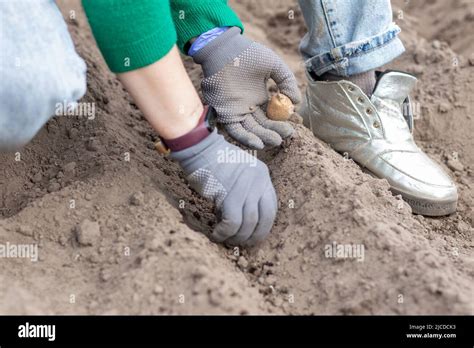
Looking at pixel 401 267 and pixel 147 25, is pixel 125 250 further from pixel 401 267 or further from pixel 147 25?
pixel 401 267

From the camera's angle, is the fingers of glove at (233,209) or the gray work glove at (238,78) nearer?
the fingers of glove at (233,209)

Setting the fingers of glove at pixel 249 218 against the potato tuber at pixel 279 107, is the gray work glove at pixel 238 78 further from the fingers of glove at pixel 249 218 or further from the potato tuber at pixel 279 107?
the fingers of glove at pixel 249 218

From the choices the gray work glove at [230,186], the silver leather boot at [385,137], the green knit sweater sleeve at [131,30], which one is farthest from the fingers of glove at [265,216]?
the silver leather boot at [385,137]

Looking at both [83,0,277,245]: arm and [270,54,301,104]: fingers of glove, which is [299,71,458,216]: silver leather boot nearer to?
[270,54,301,104]: fingers of glove

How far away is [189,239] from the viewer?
1495 millimetres

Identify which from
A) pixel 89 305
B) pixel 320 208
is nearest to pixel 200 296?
pixel 89 305

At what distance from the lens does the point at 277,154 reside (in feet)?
6.46

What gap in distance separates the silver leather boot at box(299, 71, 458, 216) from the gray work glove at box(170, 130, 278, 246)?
23.5 inches

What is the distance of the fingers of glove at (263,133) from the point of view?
5.89 ft

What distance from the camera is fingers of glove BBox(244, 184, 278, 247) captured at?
5.22 ft

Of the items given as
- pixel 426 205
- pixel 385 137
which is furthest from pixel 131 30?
pixel 426 205

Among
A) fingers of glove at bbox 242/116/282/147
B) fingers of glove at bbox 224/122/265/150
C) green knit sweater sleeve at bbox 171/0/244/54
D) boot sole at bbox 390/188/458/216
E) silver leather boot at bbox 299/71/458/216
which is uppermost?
green knit sweater sleeve at bbox 171/0/244/54

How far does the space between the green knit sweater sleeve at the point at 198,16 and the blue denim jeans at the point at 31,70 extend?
1.19ft

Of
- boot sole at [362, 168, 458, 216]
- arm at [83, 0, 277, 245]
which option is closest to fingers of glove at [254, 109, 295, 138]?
arm at [83, 0, 277, 245]
